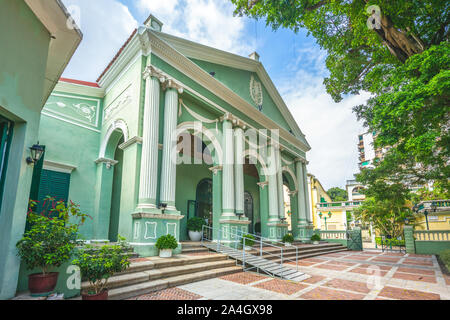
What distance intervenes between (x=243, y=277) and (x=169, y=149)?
189 inches

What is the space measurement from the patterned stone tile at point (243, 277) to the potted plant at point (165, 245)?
171 cm

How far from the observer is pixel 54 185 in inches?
383

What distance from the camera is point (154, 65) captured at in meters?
9.02

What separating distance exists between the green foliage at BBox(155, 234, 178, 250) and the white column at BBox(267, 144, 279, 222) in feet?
25.3

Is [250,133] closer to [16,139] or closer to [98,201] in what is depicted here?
[98,201]

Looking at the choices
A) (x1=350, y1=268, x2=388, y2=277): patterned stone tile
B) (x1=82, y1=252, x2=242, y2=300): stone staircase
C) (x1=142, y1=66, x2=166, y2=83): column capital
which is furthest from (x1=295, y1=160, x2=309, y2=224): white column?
(x1=142, y1=66, x2=166, y2=83): column capital

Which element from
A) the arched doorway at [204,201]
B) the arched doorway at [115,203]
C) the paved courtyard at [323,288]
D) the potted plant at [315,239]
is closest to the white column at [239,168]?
the arched doorway at [204,201]

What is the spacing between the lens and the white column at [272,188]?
46.2ft

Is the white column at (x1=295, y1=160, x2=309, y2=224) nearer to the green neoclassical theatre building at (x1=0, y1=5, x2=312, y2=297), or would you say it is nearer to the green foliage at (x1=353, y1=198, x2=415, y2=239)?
the green neoclassical theatre building at (x1=0, y1=5, x2=312, y2=297)

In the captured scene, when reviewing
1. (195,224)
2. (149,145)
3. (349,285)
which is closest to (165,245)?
(149,145)

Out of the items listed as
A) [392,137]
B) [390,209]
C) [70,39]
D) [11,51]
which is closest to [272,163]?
[392,137]

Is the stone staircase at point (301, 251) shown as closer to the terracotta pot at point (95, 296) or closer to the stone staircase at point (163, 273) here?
the stone staircase at point (163, 273)

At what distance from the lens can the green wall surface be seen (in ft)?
12.1

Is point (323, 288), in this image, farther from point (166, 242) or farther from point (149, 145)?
point (149, 145)
